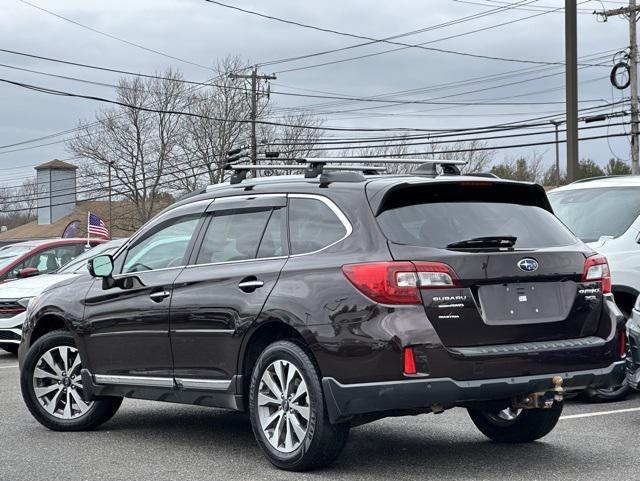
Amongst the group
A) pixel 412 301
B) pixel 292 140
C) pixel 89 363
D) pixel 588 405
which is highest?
pixel 292 140

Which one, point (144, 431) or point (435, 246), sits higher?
point (435, 246)

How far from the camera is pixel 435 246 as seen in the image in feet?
20.1

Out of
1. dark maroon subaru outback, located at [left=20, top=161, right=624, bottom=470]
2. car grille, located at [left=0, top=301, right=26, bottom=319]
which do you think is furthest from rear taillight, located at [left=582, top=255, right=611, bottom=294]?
car grille, located at [left=0, top=301, right=26, bottom=319]

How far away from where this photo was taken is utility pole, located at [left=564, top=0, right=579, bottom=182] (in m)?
19.9

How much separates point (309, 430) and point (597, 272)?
2.02 meters

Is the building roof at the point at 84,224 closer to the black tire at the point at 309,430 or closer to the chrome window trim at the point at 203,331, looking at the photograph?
the chrome window trim at the point at 203,331

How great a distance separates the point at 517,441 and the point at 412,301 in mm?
1988

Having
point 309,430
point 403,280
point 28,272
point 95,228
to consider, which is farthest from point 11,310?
point 95,228

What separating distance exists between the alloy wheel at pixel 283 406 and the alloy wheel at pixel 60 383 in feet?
7.35

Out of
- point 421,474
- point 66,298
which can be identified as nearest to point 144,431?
point 66,298

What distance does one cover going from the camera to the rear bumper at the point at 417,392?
5.85 metres

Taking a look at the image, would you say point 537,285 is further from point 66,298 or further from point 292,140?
point 292,140

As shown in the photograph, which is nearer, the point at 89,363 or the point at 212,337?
the point at 212,337

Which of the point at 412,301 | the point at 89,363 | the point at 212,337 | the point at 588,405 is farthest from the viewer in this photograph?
the point at 588,405
